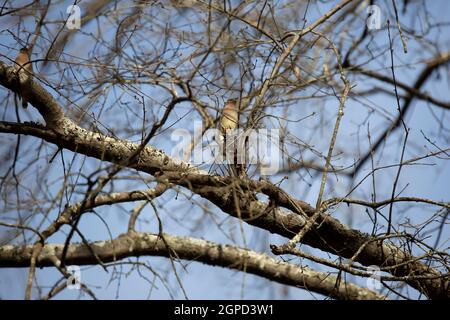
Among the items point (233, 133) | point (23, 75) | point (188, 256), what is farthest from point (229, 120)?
point (188, 256)

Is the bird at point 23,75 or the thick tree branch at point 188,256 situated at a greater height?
the bird at point 23,75

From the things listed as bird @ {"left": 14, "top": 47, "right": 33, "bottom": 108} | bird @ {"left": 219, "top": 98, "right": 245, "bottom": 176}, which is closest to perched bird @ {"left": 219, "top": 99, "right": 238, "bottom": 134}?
bird @ {"left": 219, "top": 98, "right": 245, "bottom": 176}

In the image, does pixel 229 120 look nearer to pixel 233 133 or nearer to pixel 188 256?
pixel 233 133

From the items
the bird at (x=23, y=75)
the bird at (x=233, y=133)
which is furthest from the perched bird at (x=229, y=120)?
the bird at (x=23, y=75)

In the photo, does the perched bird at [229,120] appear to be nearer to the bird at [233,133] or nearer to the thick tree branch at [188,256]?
the bird at [233,133]

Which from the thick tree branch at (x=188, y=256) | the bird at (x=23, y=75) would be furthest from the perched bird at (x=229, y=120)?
the bird at (x=23, y=75)

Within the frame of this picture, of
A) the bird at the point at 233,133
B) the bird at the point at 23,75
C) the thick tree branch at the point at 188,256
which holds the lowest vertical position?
the thick tree branch at the point at 188,256

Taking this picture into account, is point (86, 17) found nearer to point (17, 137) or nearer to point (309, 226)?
point (17, 137)

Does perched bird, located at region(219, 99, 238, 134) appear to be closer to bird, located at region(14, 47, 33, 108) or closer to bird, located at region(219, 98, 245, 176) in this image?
bird, located at region(219, 98, 245, 176)

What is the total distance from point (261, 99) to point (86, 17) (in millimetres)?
1061

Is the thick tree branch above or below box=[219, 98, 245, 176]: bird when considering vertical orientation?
below

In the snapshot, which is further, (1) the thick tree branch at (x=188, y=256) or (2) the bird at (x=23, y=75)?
(1) the thick tree branch at (x=188, y=256)
